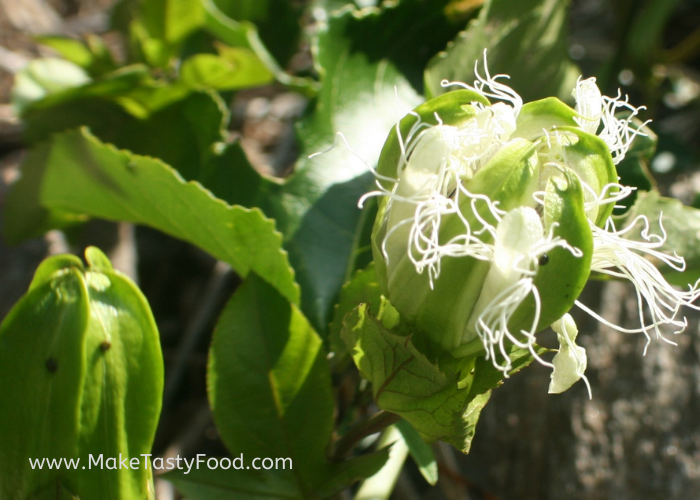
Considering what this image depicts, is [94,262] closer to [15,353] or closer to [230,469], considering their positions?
[15,353]

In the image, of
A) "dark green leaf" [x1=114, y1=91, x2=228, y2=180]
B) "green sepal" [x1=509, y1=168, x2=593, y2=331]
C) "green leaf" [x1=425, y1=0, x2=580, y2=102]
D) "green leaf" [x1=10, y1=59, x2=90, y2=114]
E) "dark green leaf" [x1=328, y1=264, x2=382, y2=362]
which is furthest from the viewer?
"green leaf" [x1=10, y1=59, x2=90, y2=114]

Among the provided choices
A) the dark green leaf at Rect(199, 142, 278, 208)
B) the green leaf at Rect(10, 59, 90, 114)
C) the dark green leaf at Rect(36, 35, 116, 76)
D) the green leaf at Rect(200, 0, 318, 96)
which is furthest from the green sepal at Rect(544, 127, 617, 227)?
the dark green leaf at Rect(36, 35, 116, 76)

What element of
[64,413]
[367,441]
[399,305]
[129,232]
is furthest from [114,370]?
[129,232]

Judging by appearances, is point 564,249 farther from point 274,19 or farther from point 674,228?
point 274,19

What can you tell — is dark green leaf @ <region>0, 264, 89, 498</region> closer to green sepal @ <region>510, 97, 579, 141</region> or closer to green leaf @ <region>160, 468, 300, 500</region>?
green leaf @ <region>160, 468, 300, 500</region>

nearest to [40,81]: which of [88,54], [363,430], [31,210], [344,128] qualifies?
[88,54]

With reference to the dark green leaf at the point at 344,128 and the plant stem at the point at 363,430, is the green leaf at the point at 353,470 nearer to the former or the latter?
the plant stem at the point at 363,430
